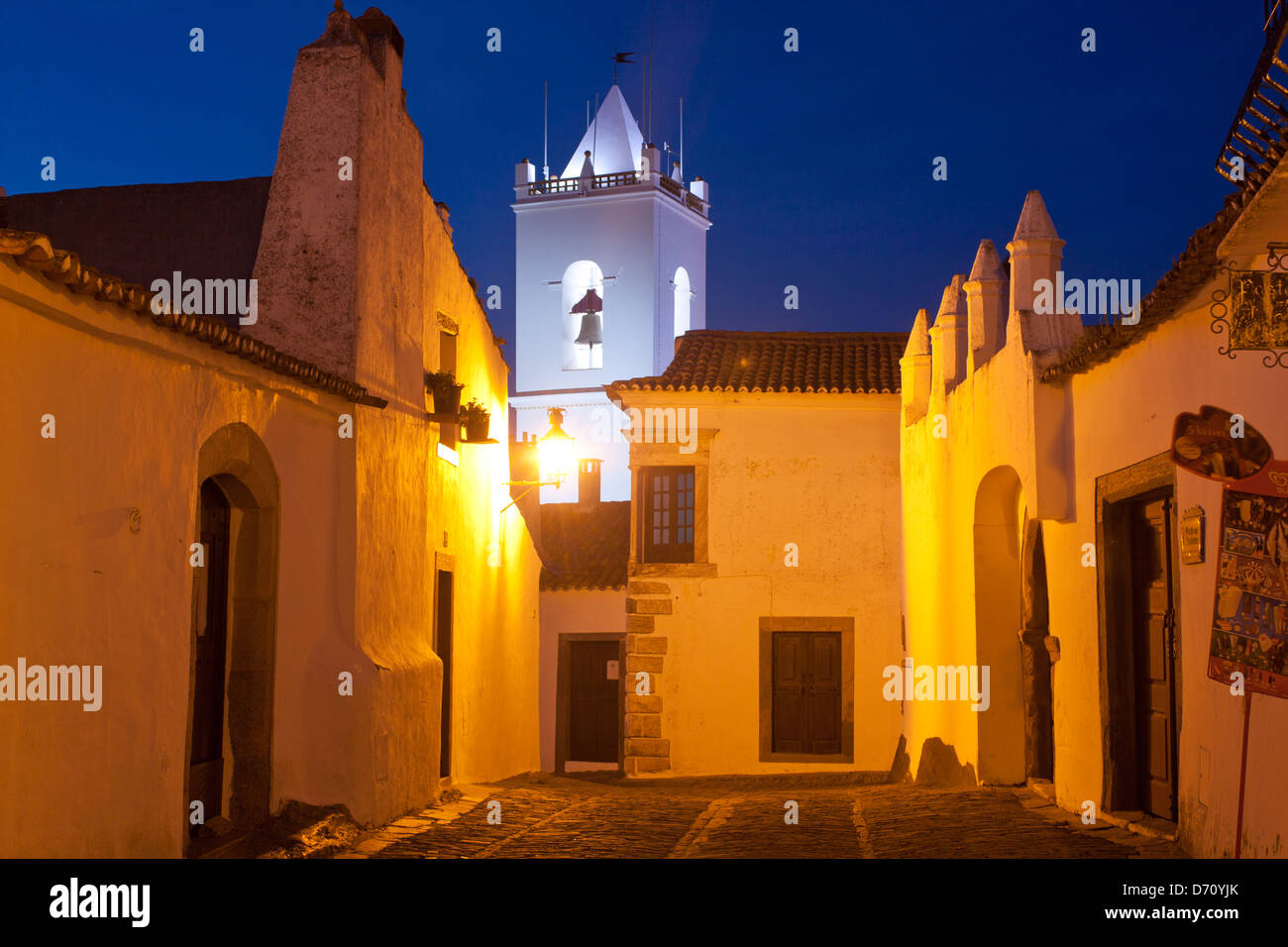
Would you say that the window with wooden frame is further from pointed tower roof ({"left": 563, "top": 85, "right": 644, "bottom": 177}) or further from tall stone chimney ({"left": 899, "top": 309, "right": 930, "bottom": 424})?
pointed tower roof ({"left": 563, "top": 85, "right": 644, "bottom": 177})

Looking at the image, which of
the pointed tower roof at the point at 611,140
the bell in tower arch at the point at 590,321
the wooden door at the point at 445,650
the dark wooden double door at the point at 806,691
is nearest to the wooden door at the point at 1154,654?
the wooden door at the point at 445,650

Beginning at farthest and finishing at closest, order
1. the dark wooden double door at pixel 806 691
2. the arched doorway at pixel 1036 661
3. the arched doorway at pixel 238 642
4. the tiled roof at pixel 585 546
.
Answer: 1. the tiled roof at pixel 585 546
2. the dark wooden double door at pixel 806 691
3. the arched doorway at pixel 1036 661
4. the arched doorway at pixel 238 642

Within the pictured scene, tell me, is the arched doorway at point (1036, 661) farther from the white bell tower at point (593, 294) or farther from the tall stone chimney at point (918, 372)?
the white bell tower at point (593, 294)

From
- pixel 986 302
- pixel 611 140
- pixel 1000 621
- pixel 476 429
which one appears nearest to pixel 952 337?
pixel 986 302

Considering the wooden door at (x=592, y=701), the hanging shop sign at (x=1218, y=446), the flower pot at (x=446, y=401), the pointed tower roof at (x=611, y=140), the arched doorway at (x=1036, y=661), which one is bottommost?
the wooden door at (x=592, y=701)

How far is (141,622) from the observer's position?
742cm

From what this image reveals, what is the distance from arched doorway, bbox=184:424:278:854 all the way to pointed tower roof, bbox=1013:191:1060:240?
576cm

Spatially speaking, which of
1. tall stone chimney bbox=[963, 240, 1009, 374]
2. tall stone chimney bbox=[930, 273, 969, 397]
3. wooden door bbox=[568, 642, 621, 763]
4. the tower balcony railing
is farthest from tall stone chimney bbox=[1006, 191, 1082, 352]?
the tower balcony railing

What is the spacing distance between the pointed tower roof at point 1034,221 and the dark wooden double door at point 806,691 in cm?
822

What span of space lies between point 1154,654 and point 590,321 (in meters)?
26.4

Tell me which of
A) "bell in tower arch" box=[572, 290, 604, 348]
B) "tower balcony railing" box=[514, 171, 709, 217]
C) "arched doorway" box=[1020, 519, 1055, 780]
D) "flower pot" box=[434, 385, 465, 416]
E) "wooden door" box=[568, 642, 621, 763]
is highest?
"tower balcony railing" box=[514, 171, 709, 217]

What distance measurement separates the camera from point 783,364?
1955cm

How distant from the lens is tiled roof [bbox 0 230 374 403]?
6.00 metres

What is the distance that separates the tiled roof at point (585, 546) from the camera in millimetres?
22562
